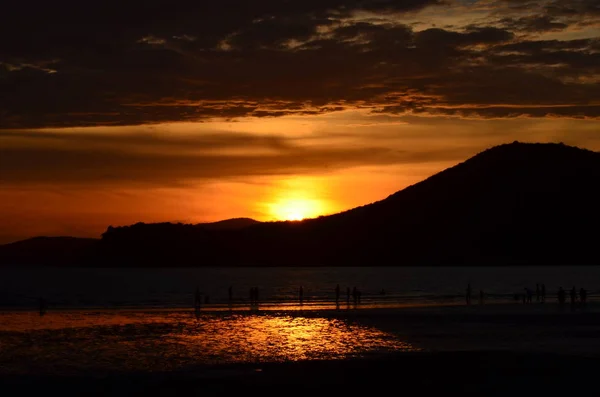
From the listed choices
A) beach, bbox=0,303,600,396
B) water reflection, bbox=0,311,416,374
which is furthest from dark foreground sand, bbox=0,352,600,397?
water reflection, bbox=0,311,416,374

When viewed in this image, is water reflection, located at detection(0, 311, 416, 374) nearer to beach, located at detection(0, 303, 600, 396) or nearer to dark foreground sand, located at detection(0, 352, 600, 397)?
beach, located at detection(0, 303, 600, 396)

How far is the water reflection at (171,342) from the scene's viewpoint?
35.4m

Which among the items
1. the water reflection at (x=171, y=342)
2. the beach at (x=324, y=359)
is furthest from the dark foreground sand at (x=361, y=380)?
the water reflection at (x=171, y=342)

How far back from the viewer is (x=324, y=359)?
114 ft

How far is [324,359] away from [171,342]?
1121cm

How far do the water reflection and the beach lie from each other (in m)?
0.07

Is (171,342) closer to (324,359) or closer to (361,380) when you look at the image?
(324,359)

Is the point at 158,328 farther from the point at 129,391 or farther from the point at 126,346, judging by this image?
the point at 129,391

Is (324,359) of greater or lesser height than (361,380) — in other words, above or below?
above

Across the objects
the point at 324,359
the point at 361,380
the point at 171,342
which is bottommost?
the point at 361,380

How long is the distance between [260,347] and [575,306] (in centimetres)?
3988

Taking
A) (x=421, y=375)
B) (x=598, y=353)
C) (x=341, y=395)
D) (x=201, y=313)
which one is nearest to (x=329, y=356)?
(x=421, y=375)

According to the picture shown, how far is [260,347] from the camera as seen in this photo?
39812 mm

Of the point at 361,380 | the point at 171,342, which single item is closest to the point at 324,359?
the point at 361,380
